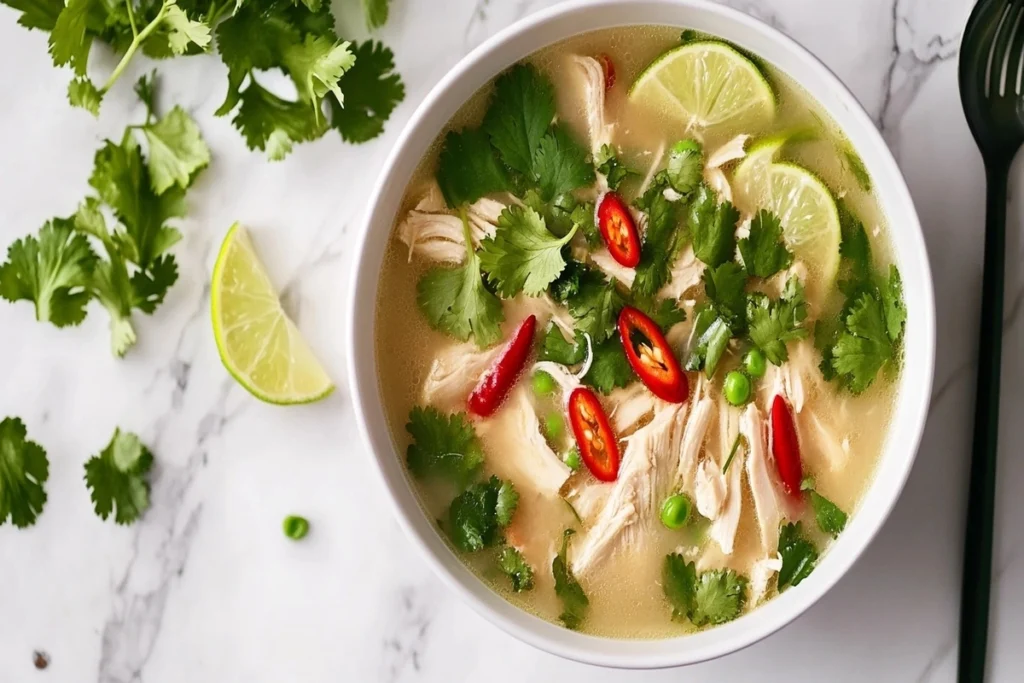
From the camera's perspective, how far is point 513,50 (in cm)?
142

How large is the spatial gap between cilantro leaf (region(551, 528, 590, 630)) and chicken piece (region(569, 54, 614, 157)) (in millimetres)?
616

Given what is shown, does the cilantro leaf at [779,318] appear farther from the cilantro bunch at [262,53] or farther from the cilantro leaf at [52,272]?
the cilantro leaf at [52,272]

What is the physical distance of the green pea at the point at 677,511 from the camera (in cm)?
146

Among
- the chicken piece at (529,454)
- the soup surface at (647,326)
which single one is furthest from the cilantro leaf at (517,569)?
the chicken piece at (529,454)

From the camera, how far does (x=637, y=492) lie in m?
1.48

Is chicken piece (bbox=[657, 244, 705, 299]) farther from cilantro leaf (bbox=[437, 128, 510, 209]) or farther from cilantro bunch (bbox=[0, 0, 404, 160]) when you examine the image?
cilantro bunch (bbox=[0, 0, 404, 160])

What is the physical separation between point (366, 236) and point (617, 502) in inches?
22.3

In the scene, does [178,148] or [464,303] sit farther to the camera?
[178,148]

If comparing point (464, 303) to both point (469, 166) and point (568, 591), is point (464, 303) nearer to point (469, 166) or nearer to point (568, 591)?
point (469, 166)

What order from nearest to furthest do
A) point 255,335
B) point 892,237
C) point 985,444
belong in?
point 892,237 → point 985,444 → point 255,335

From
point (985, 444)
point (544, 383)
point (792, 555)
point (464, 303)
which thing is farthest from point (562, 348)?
point (985, 444)

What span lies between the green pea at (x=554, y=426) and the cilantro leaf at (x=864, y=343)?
17.1 inches

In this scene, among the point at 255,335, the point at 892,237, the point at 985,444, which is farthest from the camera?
the point at 255,335

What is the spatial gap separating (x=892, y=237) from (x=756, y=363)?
0.91 feet
